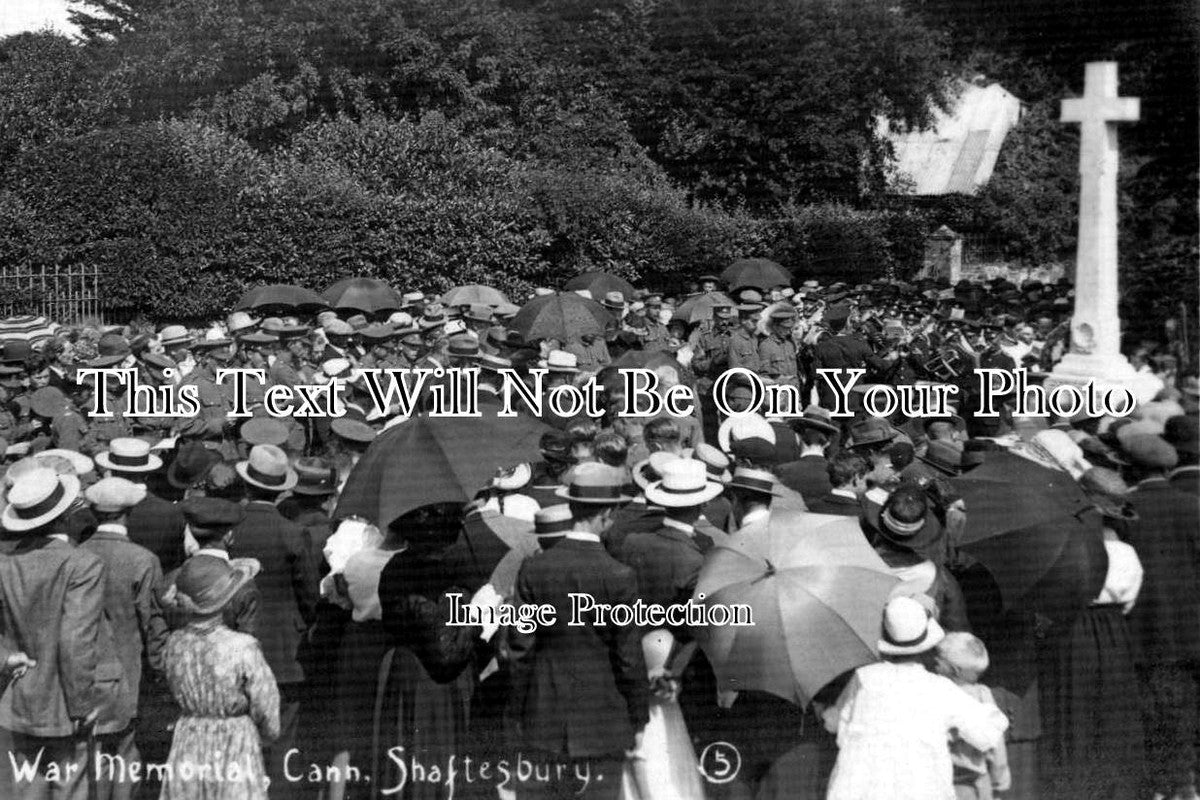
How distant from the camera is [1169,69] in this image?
20.9ft

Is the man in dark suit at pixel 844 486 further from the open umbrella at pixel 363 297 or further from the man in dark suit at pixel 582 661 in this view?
the open umbrella at pixel 363 297

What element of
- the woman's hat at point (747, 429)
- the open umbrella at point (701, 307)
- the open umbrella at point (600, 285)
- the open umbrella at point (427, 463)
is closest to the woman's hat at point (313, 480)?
the open umbrella at point (427, 463)

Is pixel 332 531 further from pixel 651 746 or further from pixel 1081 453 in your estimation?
pixel 1081 453

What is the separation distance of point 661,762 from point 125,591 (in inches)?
88.9

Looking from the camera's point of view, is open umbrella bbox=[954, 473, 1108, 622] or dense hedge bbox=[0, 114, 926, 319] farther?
dense hedge bbox=[0, 114, 926, 319]

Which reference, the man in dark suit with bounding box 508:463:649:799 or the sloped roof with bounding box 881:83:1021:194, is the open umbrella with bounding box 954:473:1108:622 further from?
the sloped roof with bounding box 881:83:1021:194

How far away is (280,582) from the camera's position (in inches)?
205

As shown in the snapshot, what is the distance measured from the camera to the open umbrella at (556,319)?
10.3 meters

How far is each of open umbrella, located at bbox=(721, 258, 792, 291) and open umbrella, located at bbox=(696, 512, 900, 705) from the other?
8.20 metres

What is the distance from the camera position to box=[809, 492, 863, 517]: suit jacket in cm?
545

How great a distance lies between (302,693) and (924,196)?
1480cm

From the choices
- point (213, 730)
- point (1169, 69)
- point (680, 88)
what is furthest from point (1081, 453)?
point (680, 88)

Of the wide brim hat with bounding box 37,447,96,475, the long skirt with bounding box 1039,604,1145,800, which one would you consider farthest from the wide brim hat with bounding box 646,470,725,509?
the wide brim hat with bounding box 37,447,96,475

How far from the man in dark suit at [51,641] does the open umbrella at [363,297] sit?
6.97 meters
